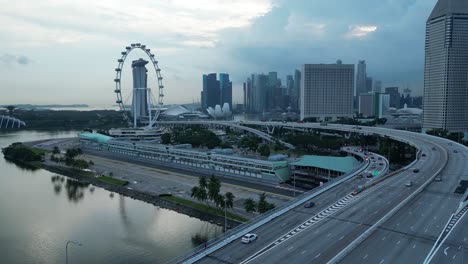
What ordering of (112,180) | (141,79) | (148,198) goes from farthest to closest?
(141,79) → (112,180) → (148,198)

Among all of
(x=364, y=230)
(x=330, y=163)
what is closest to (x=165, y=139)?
(x=330, y=163)

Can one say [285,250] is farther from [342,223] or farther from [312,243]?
[342,223]

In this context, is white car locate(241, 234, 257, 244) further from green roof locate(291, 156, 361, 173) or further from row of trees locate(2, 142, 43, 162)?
row of trees locate(2, 142, 43, 162)

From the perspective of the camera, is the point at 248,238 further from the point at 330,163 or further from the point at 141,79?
the point at 141,79

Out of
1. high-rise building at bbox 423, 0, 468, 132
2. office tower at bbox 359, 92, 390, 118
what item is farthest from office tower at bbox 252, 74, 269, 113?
high-rise building at bbox 423, 0, 468, 132

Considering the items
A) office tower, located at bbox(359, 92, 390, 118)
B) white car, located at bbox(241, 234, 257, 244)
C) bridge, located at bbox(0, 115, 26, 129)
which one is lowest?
white car, located at bbox(241, 234, 257, 244)
